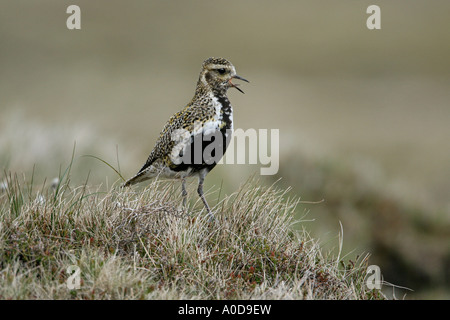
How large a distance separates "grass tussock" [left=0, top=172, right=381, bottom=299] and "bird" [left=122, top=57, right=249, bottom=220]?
435 millimetres

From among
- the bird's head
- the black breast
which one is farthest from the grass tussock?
the bird's head

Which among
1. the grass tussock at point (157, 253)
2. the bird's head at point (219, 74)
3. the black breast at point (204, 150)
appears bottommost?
the grass tussock at point (157, 253)

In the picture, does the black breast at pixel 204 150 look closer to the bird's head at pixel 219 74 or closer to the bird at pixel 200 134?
the bird at pixel 200 134

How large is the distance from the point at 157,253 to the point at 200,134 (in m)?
1.58

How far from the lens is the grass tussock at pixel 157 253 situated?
15.2 feet

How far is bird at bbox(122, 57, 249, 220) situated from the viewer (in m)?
6.38

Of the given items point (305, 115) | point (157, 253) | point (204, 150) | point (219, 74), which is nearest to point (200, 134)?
point (204, 150)

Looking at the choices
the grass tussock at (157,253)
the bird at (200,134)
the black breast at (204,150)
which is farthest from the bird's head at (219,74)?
the grass tussock at (157,253)

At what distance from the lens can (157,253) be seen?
5.24 meters

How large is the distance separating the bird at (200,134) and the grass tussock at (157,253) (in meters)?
0.44

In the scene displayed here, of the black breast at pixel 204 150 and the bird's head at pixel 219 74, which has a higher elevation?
the bird's head at pixel 219 74

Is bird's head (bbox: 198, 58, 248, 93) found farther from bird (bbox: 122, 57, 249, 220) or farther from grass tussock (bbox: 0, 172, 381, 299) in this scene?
grass tussock (bbox: 0, 172, 381, 299)

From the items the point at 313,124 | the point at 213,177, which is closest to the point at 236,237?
the point at 213,177
